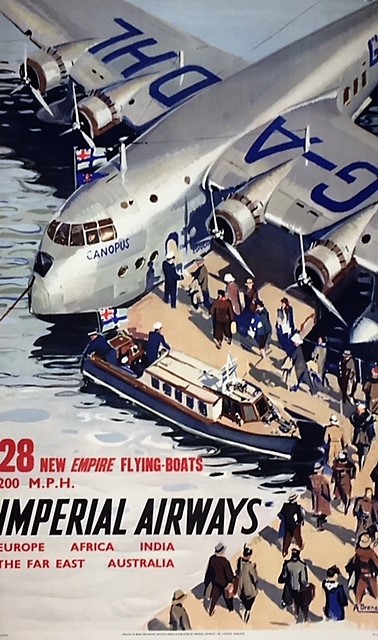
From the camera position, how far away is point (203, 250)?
3105 mm

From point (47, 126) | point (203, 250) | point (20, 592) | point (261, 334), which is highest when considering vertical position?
point (47, 126)

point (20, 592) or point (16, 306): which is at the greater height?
point (16, 306)

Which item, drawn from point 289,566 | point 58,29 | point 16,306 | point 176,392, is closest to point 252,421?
point 176,392

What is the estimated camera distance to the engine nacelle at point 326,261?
2955 millimetres

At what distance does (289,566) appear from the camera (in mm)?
3027

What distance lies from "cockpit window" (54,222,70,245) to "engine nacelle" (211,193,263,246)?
564 mm

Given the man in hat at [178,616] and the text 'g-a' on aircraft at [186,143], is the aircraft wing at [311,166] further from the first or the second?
the man in hat at [178,616]

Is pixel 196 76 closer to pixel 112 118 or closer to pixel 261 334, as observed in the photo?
pixel 112 118

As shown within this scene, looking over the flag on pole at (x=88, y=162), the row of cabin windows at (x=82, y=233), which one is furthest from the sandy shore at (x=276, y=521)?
the flag on pole at (x=88, y=162)

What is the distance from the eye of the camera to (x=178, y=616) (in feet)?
9.84

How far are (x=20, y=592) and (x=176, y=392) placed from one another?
929 millimetres

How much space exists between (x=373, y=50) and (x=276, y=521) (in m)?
1.87

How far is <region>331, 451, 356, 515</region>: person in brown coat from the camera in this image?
3.06 meters

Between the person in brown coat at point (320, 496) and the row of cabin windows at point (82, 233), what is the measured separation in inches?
46.2
